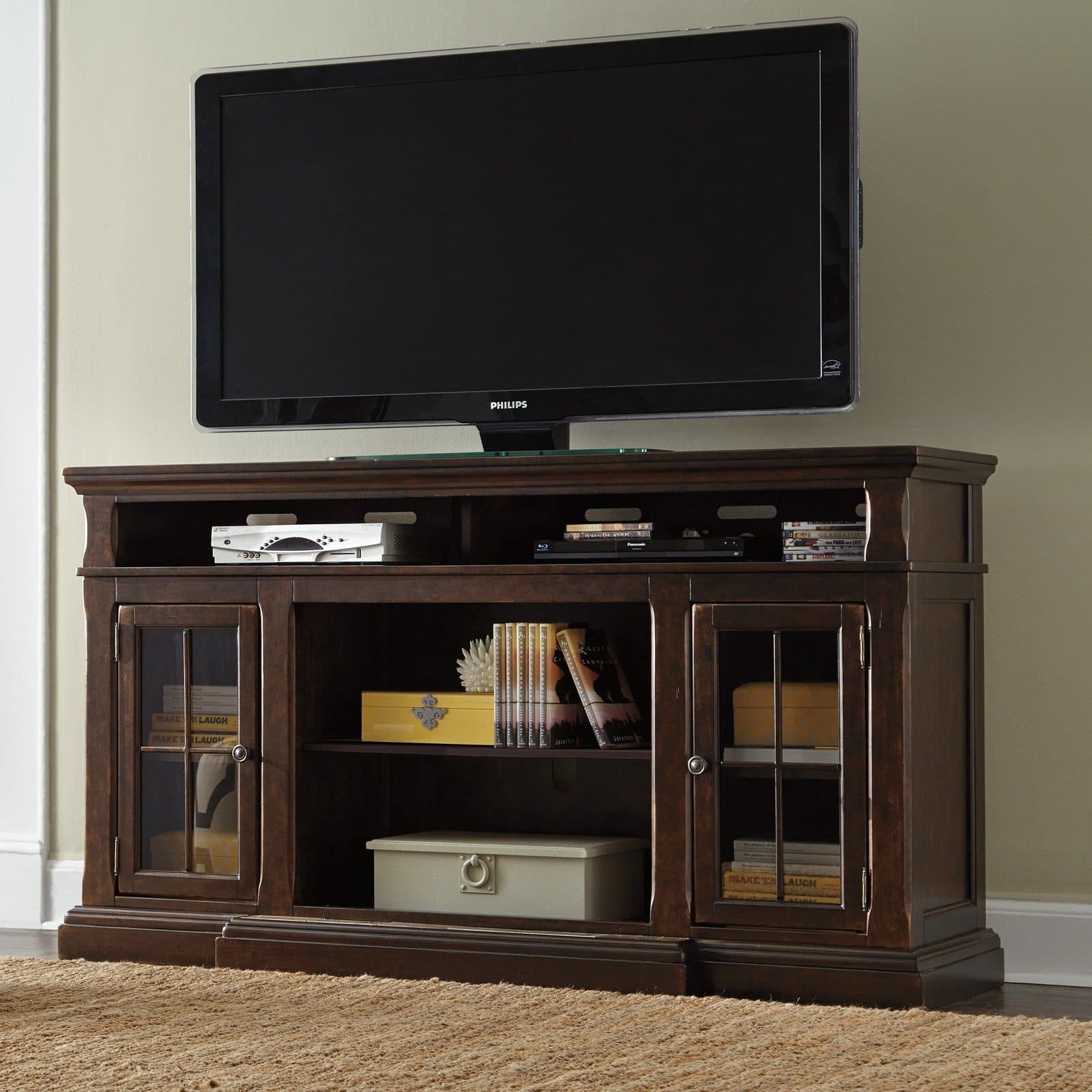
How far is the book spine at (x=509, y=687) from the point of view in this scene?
8.88 feet

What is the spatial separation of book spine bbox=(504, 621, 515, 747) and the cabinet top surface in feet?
0.86

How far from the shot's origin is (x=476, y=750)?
272 centimetres

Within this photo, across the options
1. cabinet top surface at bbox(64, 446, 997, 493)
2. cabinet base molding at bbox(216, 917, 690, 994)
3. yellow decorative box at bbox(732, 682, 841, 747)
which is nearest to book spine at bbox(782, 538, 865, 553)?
cabinet top surface at bbox(64, 446, 997, 493)

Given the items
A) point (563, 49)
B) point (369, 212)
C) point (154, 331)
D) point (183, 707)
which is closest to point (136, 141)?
point (154, 331)

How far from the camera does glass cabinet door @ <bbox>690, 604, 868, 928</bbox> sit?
8.10ft

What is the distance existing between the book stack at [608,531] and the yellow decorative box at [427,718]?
323 mm

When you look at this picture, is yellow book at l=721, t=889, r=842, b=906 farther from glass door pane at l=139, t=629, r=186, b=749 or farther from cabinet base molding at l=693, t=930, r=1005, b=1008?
glass door pane at l=139, t=629, r=186, b=749

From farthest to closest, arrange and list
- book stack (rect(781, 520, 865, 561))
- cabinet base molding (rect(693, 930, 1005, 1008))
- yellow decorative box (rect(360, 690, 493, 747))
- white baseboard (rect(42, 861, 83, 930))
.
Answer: white baseboard (rect(42, 861, 83, 930)) < yellow decorative box (rect(360, 690, 493, 747)) < book stack (rect(781, 520, 865, 561)) < cabinet base molding (rect(693, 930, 1005, 1008))

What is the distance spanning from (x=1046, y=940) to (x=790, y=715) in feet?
2.32

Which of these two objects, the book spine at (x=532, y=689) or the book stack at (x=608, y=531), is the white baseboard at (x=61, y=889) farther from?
the book stack at (x=608, y=531)

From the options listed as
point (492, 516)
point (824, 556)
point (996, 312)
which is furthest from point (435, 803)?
point (996, 312)

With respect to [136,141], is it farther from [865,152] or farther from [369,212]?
[865,152]

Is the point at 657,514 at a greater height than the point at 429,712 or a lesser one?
greater

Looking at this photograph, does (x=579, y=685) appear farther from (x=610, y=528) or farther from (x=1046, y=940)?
(x=1046, y=940)
